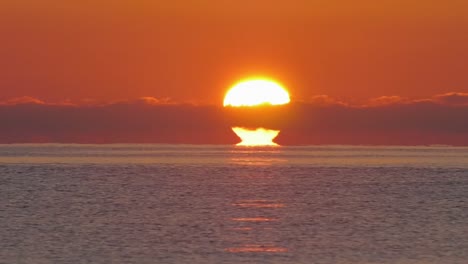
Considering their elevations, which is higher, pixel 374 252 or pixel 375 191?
pixel 375 191

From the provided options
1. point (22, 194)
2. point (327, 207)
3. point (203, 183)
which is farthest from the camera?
point (203, 183)

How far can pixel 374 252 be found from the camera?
47969mm

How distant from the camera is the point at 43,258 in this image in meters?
45.5

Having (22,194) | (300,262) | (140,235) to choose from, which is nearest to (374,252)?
(300,262)

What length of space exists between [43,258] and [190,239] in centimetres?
942

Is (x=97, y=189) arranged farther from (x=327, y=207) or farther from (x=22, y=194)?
(x=327, y=207)

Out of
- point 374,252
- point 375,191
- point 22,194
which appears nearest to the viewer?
point 374,252

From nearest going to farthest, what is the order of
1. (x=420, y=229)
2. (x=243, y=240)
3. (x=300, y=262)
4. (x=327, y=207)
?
1. (x=300, y=262)
2. (x=243, y=240)
3. (x=420, y=229)
4. (x=327, y=207)

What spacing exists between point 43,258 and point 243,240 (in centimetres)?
1118

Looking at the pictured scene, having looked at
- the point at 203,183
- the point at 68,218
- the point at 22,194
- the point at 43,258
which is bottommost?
the point at 43,258

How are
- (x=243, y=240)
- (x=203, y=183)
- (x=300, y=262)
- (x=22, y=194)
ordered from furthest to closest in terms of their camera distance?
1. (x=203, y=183)
2. (x=22, y=194)
3. (x=243, y=240)
4. (x=300, y=262)

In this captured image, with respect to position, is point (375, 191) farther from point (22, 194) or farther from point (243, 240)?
point (243, 240)

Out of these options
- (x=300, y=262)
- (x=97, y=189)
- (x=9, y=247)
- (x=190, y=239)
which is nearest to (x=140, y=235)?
(x=190, y=239)

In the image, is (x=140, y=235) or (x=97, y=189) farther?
(x=97, y=189)
